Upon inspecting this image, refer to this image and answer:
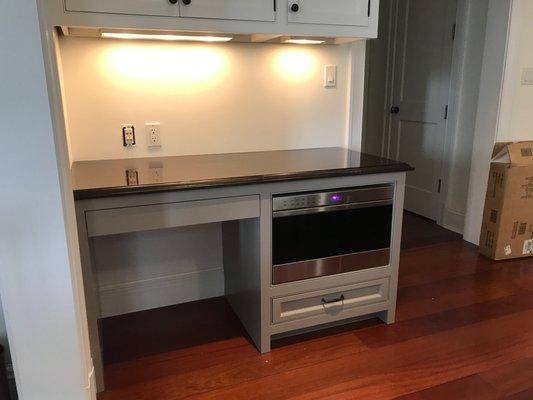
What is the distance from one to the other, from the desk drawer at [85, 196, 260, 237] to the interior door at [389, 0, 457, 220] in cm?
252

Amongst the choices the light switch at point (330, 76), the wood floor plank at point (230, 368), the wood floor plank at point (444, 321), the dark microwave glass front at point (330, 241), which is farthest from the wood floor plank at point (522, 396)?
the light switch at point (330, 76)

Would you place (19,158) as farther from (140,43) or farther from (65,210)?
(140,43)

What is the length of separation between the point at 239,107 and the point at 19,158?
4.25ft

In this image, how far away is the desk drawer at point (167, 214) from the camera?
167cm

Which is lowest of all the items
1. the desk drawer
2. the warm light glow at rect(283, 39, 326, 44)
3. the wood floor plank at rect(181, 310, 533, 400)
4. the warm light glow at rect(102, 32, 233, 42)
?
the wood floor plank at rect(181, 310, 533, 400)

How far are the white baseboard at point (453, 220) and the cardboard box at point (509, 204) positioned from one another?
0.46 m

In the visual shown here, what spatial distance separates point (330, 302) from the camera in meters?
2.12

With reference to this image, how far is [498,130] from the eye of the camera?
10.2 ft

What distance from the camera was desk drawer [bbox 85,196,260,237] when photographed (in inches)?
65.9

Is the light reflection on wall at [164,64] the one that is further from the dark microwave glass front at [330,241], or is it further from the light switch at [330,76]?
the dark microwave glass front at [330,241]

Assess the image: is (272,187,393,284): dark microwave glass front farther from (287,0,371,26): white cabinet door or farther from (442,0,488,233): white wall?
(442,0,488,233): white wall

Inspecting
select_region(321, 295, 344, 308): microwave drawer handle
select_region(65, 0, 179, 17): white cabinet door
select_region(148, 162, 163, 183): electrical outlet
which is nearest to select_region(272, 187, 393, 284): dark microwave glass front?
select_region(321, 295, 344, 308): microwave drawer handle

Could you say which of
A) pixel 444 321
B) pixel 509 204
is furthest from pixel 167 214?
pixel 509 204

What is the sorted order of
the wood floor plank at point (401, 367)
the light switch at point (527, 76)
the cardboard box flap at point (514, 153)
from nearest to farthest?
1. the wood floor plank at point (401, 367)
2. the cardboard box flap at point (514, 153)
3. the light switch at point (527, 76)
